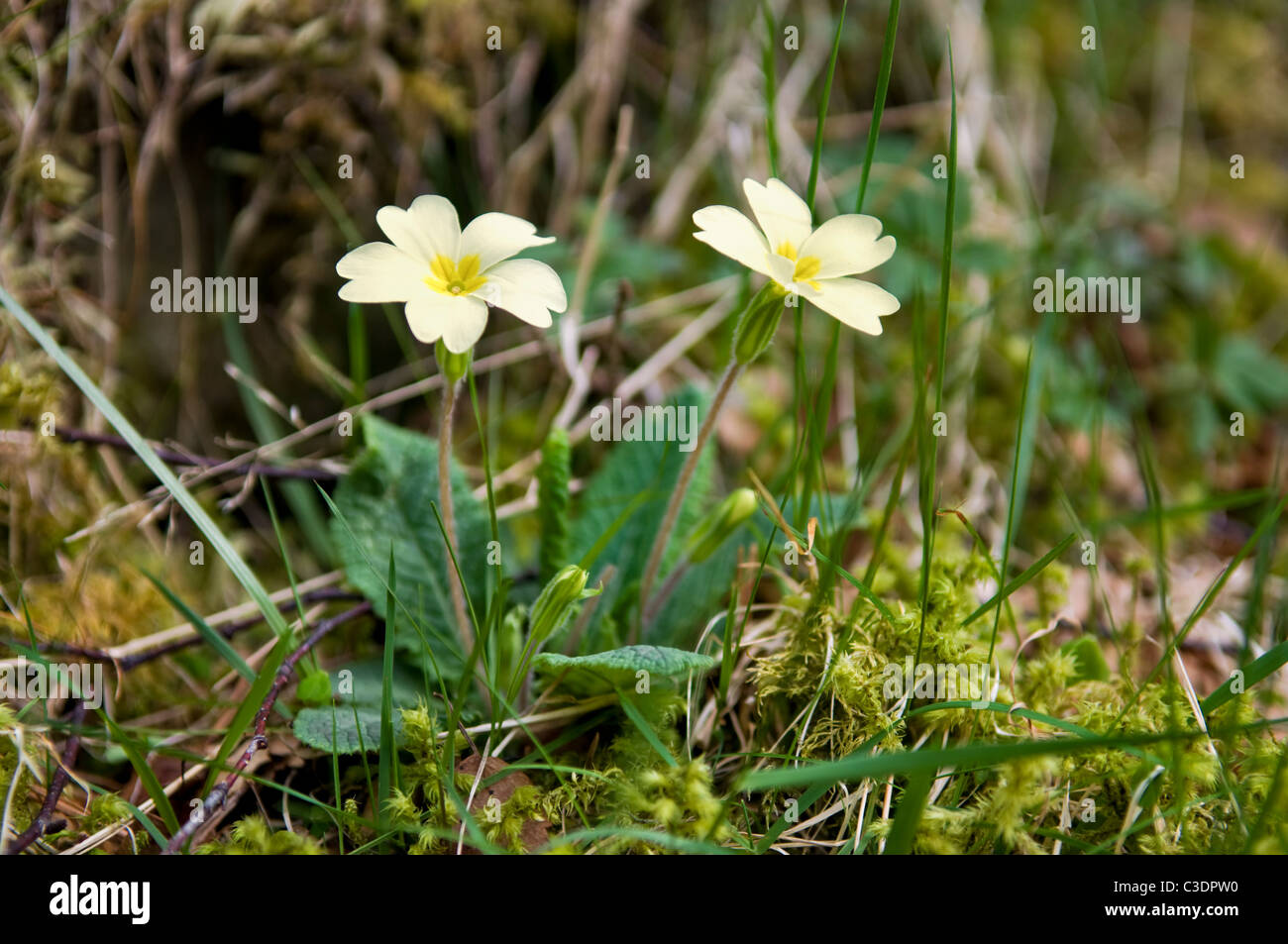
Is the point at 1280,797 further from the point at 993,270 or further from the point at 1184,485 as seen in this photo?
the point at 993,270

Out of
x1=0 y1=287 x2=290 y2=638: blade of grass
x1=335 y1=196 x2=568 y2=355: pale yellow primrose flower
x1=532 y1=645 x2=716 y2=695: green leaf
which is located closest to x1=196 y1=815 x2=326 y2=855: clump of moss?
x1=0 y1=287 x2=290 y2=638: blade of grass

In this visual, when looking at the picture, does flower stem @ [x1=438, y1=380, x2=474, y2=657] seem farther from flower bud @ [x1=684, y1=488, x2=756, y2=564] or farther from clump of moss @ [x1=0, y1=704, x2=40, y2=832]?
clump of moss @ [x1=0, y1=704, x2=40, y2=832]

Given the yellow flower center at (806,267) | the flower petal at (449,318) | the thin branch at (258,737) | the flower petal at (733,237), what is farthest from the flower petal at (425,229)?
the thin branch at (258,737)

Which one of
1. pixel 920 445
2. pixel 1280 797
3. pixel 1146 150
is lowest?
pixel 1280 797

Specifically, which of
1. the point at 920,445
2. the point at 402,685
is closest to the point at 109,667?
the point at 402,685

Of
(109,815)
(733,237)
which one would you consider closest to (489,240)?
(733,237)
